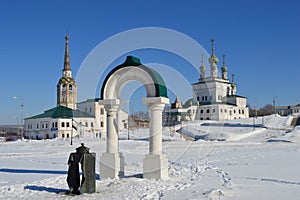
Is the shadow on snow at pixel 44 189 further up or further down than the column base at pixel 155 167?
further down

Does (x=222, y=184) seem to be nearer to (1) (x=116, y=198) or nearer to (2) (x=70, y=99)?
(1) (x=116, y=198)

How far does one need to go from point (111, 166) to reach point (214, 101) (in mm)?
81298

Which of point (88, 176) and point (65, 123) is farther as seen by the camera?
point (65, 123)

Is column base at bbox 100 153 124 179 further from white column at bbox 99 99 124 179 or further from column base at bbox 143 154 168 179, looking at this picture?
column base at bbox 143 154 168 179

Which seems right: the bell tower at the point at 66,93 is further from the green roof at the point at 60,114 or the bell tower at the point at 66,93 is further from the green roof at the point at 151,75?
the green roof at the point at 151,75

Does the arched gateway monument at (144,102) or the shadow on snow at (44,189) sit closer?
the shadow on snow at (44,189)

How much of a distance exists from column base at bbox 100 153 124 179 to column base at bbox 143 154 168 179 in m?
1.05

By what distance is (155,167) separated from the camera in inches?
455

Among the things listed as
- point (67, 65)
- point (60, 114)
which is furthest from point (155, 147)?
point (67, 65)

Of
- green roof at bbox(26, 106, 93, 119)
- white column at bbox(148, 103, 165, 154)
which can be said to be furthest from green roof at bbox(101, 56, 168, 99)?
green roof at bbox(26, 106, 93, 119)

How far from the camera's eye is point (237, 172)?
1287 centimetres

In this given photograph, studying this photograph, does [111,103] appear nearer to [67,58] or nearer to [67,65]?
[67,65]

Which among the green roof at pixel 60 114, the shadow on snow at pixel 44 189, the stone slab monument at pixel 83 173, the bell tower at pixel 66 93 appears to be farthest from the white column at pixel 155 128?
the bell tower at pixel 66 93

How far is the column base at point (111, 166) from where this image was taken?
12008mm
